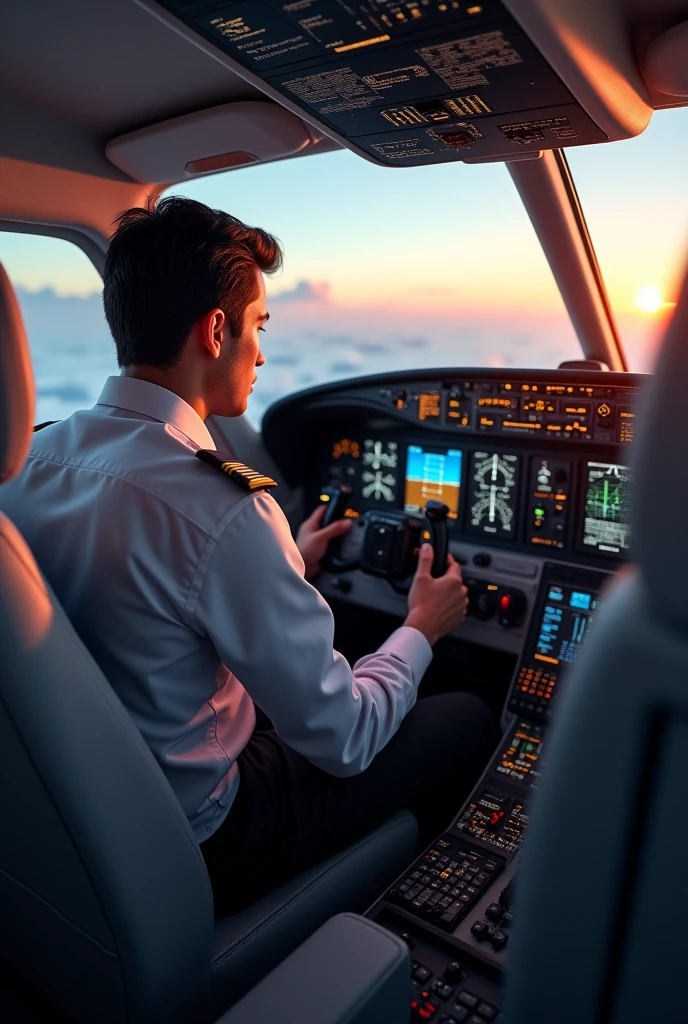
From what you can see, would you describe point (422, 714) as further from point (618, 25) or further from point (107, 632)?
→ point (618, 25)

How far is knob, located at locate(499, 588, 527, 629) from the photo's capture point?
6.97 feet

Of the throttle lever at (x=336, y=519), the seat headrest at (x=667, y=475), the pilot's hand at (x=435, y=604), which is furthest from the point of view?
the throttle lever at (x=336, y=519)

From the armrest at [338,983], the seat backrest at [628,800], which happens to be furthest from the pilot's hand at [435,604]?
the seat backrest at [628,800]

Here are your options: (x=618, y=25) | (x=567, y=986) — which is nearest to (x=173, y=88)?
(x=618, y=25)

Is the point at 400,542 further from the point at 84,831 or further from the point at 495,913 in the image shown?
the point at 84,831

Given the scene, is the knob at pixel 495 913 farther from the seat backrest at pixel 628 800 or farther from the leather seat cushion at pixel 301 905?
the seat backrest at pixel 628 800

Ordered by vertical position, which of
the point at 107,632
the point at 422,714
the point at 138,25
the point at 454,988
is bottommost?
the point at 454,988

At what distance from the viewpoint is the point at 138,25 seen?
61.5 inches

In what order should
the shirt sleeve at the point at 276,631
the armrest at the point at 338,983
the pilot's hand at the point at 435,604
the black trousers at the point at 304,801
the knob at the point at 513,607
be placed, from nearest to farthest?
the armrest at the point at 338,983 < the shirt sleeve at the point at 276,631 < the black trousers at the point at 304,801 < the pilot's hand at the point at 435,604 < the knob at the point at 513,607

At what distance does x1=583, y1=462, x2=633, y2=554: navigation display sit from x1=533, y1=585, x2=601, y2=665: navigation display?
0.48 feet

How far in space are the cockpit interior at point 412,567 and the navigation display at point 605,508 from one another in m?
0.01

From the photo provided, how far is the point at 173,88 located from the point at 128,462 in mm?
1238

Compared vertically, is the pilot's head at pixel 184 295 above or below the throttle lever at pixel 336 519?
above

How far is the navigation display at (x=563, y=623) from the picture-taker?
2.03 m
